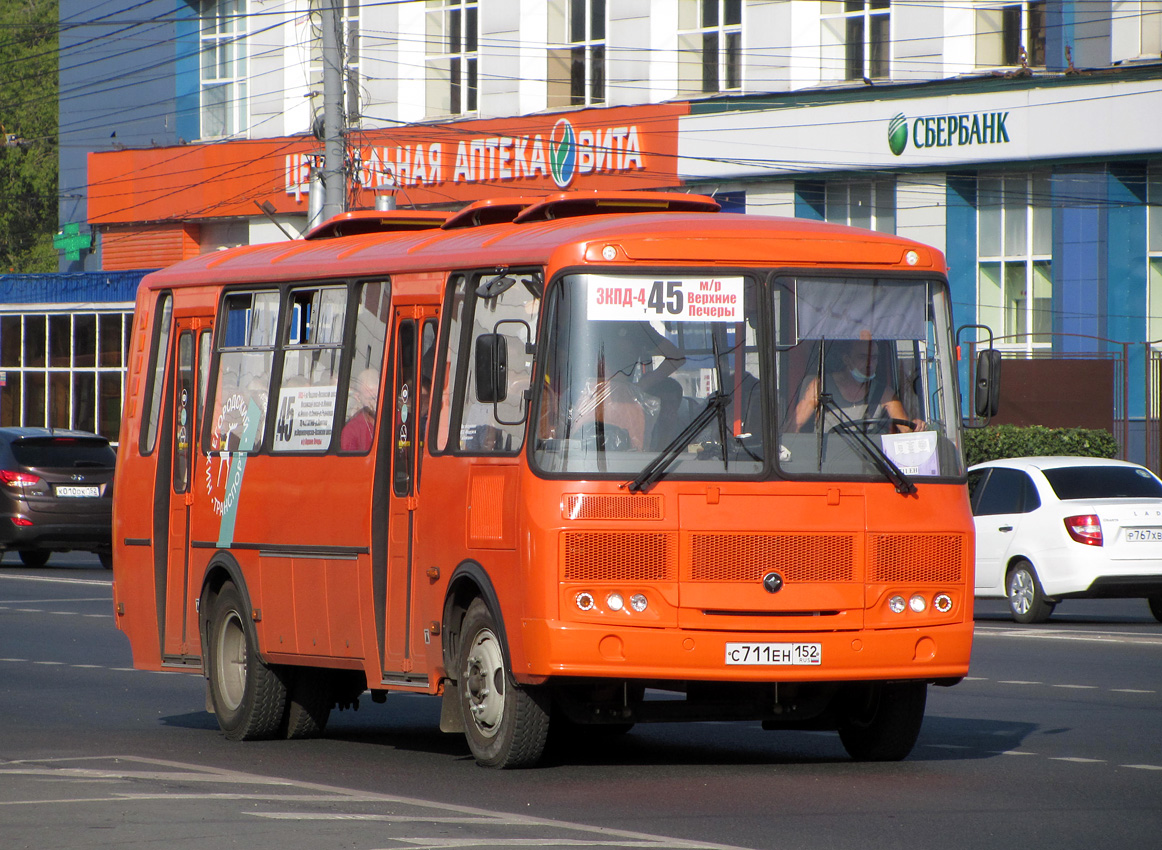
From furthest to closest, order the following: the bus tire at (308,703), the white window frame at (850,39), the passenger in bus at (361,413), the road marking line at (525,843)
Result: the white window frame at (850,39), the bus tire at (308,703), the passenger in bus at (361,413), the road marking line at (525,843)

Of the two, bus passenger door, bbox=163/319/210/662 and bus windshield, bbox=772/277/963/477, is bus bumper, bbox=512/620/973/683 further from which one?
bus passenger door, bbox=163/319/210/662

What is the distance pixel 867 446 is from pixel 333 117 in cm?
2040

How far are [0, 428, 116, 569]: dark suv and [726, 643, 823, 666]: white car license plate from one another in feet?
63.0

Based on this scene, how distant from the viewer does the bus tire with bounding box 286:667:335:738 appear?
1197 cm

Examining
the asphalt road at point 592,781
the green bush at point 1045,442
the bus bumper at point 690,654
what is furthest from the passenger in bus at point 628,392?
the green bush at point 1045,442

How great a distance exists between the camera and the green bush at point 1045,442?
1178 inches

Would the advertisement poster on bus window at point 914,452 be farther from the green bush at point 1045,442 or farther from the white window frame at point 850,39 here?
the white window frame at point 850,39

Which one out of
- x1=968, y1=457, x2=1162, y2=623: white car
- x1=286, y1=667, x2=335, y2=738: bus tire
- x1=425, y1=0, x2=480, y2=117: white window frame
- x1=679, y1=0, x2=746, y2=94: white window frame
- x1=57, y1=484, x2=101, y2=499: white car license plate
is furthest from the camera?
x1=425, y1=0, x2=480, y2=117: white window frame

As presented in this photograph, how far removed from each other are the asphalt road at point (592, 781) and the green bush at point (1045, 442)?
49.9 feet

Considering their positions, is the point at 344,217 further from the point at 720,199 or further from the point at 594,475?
the point at 720,199

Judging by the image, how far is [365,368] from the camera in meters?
11.2

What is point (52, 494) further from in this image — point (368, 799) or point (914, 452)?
point (368, 799)

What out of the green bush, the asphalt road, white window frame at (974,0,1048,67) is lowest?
the asphalt road

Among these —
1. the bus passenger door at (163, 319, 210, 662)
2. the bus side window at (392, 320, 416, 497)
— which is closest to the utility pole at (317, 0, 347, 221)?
the bus passenger door at (163, 319, 210, 662)
